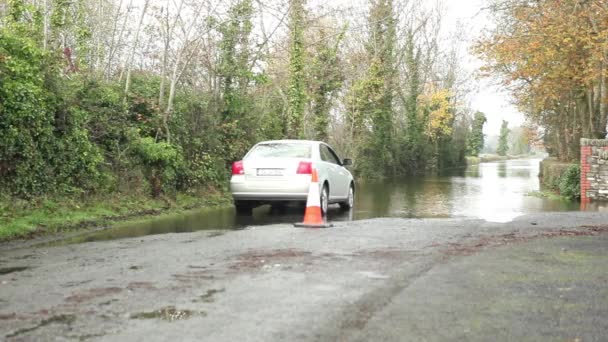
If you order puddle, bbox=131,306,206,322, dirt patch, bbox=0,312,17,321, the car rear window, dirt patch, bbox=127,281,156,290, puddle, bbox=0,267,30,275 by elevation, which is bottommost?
puddle, bbox=131,306,206,322

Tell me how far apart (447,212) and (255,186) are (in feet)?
16.1

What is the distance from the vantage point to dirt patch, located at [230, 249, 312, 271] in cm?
645

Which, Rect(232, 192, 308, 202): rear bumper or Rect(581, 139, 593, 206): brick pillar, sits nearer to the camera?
Rect(232, 192, 308, 202): rear bumper

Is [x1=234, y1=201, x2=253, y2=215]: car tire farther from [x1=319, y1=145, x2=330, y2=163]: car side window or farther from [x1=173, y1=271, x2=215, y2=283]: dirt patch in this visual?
[x1=173, y1=271, x2=215, y2=283]: dirt patch

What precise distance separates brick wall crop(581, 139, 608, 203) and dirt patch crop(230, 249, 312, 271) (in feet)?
47.8

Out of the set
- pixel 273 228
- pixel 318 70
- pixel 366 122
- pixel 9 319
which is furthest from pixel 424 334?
pixel 366 122

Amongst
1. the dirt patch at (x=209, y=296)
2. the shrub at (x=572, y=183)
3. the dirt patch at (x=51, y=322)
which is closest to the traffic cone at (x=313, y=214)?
the dirt patch at (x=209, y=296)

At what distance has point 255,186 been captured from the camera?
12.6 metres

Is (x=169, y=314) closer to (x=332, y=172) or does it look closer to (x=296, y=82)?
(x=332, y=172)

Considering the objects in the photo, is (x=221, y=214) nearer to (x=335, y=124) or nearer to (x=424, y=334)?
(x=424, y=334)

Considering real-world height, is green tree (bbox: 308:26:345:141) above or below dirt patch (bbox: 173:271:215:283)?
above

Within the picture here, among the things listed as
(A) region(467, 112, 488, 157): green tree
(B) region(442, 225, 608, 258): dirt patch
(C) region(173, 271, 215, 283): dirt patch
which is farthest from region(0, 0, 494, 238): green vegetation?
(A) region(467, 112, 488, 157): green tree

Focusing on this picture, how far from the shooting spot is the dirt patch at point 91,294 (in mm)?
4918

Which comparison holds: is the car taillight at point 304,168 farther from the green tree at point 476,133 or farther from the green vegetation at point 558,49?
the green tree at point 476,133
